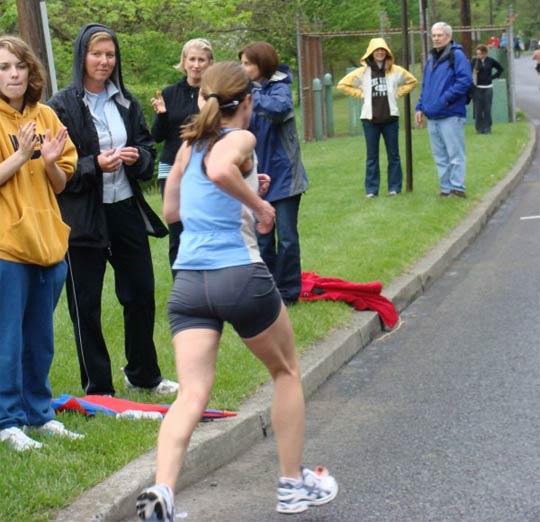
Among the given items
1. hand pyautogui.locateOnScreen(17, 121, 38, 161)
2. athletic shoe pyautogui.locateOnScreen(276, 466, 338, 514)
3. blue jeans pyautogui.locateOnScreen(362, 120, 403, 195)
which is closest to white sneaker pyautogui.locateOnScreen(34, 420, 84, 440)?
athletic shoe pyautogui.locateOnScreen(276, 466, 338, 514)

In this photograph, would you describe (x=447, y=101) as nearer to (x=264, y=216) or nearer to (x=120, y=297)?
(x=120, y=297)

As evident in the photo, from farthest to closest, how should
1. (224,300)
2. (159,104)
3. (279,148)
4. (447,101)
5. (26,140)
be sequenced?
(447,101) < (279,148) < (159,104) < (26,140) < (224,300)

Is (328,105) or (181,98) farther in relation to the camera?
(328,105)

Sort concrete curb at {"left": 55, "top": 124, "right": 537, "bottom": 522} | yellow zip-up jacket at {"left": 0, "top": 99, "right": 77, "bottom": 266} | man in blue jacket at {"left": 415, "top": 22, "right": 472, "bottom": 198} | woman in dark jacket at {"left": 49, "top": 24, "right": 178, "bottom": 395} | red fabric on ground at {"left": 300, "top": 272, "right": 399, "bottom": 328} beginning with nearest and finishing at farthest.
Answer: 1. concrete curb at {"left": 55, "top": 124, "right": 537, "bottom": 522}
2. yellow zip-up jacket at {"left": 0, "top": 99, "right": 77, "bottom": 266}
3. woman in dark jacket at {"left": 49, "top": 24, "right": 178, "bottom": 395}
4. red fabric on ground at {"left": 300, "top": 272, "right": 399, "bottom": 328}
5. man in blue jacket at {"left": 415, "top": 22, "right": 472, "bottom": 198}

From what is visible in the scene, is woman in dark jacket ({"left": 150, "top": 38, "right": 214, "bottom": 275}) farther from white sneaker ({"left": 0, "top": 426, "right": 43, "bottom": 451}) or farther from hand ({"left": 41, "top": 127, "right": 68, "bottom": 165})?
white sneaker ({"left": 0, "top": 426, "right": 43, "bottom": 451})

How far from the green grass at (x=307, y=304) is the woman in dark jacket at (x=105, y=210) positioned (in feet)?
1.01

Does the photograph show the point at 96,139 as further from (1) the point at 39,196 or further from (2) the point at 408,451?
(2) the point at 408,451

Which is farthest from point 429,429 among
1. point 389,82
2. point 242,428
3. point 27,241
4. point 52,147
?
point 389,82

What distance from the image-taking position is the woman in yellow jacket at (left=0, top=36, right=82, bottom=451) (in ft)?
17.9

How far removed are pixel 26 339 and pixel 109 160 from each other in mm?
1022

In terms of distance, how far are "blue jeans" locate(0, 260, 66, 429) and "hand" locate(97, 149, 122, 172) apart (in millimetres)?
653

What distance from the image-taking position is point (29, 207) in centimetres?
553

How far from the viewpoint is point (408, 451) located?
580 centimetres

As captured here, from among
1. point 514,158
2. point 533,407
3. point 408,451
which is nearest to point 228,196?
point 408,451
